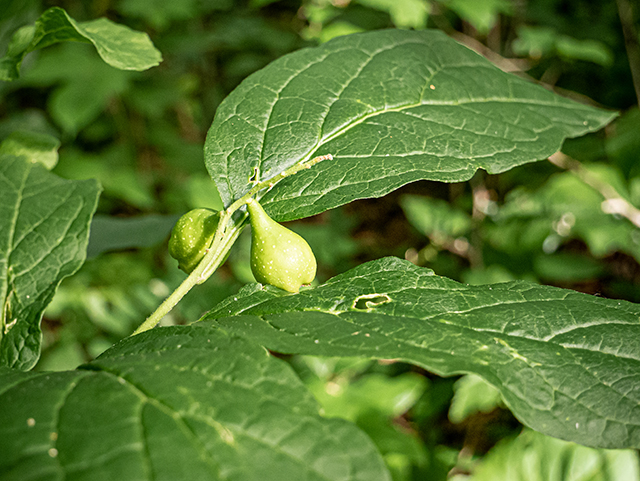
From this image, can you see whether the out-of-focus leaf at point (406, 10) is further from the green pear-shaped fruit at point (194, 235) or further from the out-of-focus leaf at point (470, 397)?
the green pear-shaped fruit at point (194, 235)

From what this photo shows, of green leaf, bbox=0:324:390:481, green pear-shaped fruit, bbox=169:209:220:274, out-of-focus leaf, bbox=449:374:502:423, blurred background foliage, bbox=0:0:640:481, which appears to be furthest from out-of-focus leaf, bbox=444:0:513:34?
Answer: green leaf, bbox=0:324:390:481

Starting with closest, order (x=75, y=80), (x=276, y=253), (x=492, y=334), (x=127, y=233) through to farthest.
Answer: (x=492, y=334) → (x=276, y=253) → (x=127, y=233) → (x=75, y=80)

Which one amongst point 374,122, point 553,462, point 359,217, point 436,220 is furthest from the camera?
point 359,217

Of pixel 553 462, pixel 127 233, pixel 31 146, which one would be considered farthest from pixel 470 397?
pixel 31 146

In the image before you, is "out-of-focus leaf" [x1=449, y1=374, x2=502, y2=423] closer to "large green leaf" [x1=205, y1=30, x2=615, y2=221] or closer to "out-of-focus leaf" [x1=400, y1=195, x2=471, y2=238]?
"out-of-focus leaf" [x1=400, y1=195, x2=471, y2=238]

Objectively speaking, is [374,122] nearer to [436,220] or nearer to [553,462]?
[553,462]

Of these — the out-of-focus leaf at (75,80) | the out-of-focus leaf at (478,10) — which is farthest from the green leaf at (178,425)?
the out-of-focus leaf at (75,80)

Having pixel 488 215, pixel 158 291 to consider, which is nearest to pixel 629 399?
pixel 158 291

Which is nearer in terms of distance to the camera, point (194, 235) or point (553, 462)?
point (194, 235)
